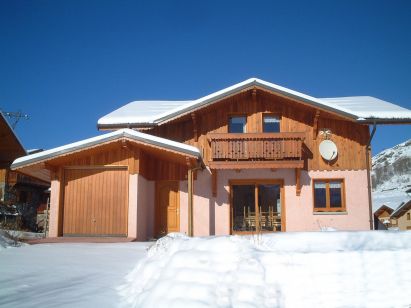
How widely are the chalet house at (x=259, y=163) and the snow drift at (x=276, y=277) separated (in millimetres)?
7884

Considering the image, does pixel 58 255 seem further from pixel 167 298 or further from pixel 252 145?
pixel 252 145

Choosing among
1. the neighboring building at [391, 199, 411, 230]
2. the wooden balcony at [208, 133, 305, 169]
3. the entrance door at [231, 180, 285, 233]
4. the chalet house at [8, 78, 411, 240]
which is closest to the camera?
the wooden balcony at [208, 133, 305, 169]

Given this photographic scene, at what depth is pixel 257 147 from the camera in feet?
45.1

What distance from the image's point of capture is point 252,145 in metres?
13.8

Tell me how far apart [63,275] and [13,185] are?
2268 centimetres

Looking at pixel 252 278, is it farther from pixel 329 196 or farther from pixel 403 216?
pixel 403 216

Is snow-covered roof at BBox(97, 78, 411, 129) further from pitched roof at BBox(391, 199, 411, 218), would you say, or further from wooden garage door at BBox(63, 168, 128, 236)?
pitched roof at BBox(391, 199, 411, 218)

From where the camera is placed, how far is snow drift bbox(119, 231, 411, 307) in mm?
4316

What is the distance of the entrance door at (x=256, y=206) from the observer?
14281 millimetres

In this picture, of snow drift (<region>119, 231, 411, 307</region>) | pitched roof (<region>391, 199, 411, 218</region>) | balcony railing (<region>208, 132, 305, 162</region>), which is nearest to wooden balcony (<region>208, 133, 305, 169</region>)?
balcony railing (<region>208, 132, 305, 162</region>)

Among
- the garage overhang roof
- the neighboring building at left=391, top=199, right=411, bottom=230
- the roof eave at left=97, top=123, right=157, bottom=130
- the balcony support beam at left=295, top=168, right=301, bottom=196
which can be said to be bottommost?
the neighboring building at left=391, top=199, right=411, bottom=230

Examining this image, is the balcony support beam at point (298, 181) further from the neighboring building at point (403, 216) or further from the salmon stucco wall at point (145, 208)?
the neighboring building at point (403, 216)

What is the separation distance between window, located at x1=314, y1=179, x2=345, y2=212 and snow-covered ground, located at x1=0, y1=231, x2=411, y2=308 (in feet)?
29.0

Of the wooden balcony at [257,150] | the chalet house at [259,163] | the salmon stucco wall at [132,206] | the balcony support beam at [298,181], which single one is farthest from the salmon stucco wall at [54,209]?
the balcony support beam at [298,181]
